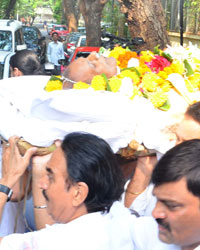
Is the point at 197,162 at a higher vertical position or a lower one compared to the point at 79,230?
higher

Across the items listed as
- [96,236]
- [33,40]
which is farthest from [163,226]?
[33,40]

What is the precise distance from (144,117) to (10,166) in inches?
33.0

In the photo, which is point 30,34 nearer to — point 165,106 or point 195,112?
point 165,106

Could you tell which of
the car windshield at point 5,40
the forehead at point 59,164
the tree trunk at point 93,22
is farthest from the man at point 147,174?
the tree trunk at point 93,22

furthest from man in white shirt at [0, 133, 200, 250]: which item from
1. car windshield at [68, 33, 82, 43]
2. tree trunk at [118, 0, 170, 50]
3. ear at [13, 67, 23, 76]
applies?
car windshield at [68, 33, 82, 43]

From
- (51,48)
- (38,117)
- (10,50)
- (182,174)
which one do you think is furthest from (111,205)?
(51,48)

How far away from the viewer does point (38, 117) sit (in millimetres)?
2668

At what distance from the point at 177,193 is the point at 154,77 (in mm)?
1695

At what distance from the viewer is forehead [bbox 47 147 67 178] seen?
6.29 feet

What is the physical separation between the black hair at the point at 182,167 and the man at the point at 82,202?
29 cm

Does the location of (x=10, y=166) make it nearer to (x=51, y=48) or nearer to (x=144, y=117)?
(x=144, y=117)

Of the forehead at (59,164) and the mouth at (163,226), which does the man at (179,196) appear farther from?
the forehead at (59,164)

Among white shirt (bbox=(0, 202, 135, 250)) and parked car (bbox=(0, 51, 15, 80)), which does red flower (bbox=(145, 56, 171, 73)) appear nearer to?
white shirt (bbox=(0, 202, 135, 250))

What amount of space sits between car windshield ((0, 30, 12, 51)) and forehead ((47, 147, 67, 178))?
27.8ft
